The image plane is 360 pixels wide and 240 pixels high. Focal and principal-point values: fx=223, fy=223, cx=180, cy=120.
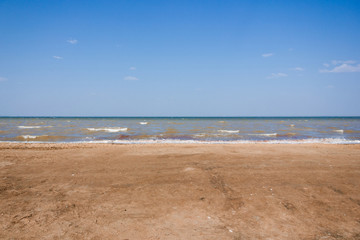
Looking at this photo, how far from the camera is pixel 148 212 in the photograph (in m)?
4.55

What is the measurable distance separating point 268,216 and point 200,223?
140 centimetres

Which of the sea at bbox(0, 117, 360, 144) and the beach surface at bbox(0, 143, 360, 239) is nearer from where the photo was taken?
the beach surface at bbox(0, 143, 360, 239)

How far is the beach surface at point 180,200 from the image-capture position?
154 inches

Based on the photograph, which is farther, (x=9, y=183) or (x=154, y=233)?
(x=9, y=183)

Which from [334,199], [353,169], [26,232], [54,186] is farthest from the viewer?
[353,169]

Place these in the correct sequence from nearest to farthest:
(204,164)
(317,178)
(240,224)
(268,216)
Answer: (240,224), (268,216), (317,178), (204,164)

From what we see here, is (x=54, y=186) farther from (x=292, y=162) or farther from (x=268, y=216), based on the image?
(x=292, y=162)

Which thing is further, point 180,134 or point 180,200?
point 180,134

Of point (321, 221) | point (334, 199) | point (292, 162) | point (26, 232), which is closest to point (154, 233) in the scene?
point (26, 232)

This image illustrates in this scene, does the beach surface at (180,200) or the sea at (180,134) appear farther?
the sea at (180,134)

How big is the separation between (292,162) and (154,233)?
6.88m

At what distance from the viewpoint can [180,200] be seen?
5.14m

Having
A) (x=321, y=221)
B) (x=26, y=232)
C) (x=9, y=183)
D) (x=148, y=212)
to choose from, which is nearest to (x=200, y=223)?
(x=148, y=212)

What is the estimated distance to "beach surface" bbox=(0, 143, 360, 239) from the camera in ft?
12.8
